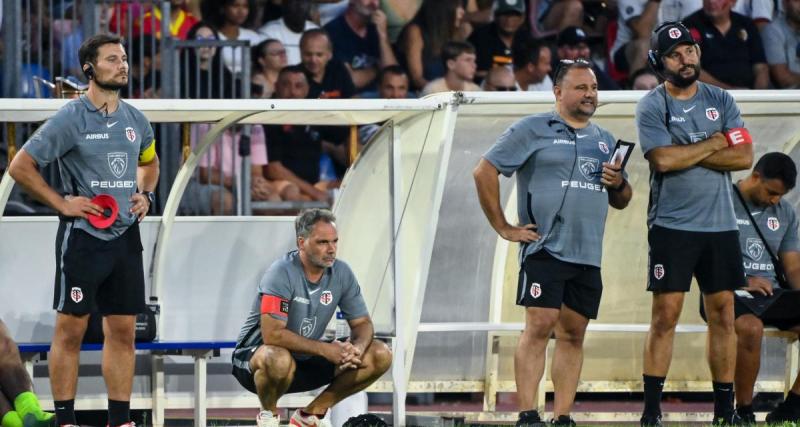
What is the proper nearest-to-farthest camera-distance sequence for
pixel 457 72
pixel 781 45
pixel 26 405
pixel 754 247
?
pixel 26 405, pixel 754 247, pixel 457 72, pixel 781 45

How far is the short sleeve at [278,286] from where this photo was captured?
757cm

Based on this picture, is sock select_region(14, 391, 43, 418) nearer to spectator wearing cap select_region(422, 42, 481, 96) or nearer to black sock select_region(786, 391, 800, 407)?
black sock select_region(786, 391, 800, 407)

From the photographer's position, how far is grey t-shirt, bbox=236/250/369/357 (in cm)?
761

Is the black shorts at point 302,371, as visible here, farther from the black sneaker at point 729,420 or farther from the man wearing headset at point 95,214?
the black sneaker at point 729,420

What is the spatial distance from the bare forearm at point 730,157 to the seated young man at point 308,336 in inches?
75.8

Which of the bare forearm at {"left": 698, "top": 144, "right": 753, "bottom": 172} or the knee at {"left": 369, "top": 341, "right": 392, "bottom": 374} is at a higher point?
the bare forearm at {"left": 698, "top": 144, "right": 753, "bottom": 172}

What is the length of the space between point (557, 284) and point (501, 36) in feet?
18.2

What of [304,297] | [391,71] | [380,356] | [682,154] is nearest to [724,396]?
[682,154]

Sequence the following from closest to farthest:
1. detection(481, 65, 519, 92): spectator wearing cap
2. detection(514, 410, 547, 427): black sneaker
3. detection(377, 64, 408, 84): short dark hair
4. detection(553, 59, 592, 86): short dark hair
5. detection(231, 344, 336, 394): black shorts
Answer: detection(514, 410, 547, 427): black sneaker < detection(553, 59, 592, 86): short dark hair < detection(231, 344, 336, 394): black shorts < detection(377, 64, 408, 84): short dark hair < detection(481, 65, 519, 92): spectator wearing cap

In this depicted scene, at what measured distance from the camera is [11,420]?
747 centimetres

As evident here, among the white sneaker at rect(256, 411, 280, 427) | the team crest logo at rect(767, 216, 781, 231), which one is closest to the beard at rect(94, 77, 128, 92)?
the white sneaker at rect(256, 411, 280, 427)

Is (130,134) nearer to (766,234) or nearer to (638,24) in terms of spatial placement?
(766,234)

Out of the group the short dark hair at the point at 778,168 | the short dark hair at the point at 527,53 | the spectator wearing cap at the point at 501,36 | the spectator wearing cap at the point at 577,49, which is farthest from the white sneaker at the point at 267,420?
the spectator wearing cap at the point at 577,49

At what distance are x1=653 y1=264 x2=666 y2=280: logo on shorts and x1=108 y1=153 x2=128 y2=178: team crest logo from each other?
2725 millimetres
